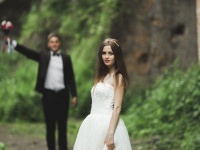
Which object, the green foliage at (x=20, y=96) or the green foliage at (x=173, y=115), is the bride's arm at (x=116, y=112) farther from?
the green foliage at (x=20, y=96)

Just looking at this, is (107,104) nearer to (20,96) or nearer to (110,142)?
(110,142)

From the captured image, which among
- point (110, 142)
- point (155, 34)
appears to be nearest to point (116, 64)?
point (110, 142)

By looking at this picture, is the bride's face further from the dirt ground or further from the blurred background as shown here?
the dirt ground

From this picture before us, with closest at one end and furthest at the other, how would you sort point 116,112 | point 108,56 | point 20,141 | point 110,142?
1. point 110,142
2. point 116,112
3. point 108,56
4. point 20,141

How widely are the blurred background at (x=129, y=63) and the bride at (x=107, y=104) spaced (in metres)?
4.92

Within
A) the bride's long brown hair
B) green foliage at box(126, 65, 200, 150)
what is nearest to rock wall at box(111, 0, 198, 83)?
green foliage at box(126, 65, 200, 150)

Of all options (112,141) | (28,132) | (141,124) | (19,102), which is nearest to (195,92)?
(141,124)

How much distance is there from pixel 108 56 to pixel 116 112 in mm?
570

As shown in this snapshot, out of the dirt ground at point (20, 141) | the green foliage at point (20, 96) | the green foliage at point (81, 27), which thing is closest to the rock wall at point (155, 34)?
the green foliage at point (81, 27)

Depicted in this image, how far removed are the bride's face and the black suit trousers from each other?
11.8ft

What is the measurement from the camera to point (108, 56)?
6.79 meters

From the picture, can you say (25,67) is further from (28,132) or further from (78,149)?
(78,149)

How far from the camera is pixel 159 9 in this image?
16.2m

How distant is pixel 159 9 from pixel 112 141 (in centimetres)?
998
